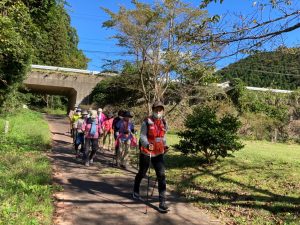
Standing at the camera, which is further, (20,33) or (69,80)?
(69,80)

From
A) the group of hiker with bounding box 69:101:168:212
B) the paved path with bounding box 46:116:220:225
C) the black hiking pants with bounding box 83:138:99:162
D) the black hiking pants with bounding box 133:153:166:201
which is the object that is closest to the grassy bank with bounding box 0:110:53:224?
the paved path with bounding box 46:116:220:225

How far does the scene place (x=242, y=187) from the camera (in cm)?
912

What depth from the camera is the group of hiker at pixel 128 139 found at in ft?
23.7

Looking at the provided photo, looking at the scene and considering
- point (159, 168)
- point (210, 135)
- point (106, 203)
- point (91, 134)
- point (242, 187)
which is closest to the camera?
point (159, 168)

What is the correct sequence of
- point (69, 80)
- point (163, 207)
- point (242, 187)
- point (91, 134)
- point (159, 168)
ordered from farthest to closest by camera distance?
1. point (69, 80)
2. point (91, 134)
3. point (242, 187)
4. point (159, 168)
5. point (163, 207)

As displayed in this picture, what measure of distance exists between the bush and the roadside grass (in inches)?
19.0

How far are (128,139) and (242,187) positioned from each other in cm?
374

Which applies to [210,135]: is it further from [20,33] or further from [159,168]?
[20,33]

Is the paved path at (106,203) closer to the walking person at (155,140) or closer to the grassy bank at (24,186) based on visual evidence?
the grassy bank at (24,186)

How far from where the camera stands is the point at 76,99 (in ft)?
123

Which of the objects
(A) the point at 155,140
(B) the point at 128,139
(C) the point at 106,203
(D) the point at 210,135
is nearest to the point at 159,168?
(A) the point at 155,140

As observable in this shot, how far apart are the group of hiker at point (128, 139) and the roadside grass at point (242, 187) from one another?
4.04ft

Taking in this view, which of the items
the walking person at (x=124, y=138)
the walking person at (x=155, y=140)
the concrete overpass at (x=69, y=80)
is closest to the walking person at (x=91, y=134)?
the walking person at (x=124, y=138)

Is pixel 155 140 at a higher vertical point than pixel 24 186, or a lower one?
higher
